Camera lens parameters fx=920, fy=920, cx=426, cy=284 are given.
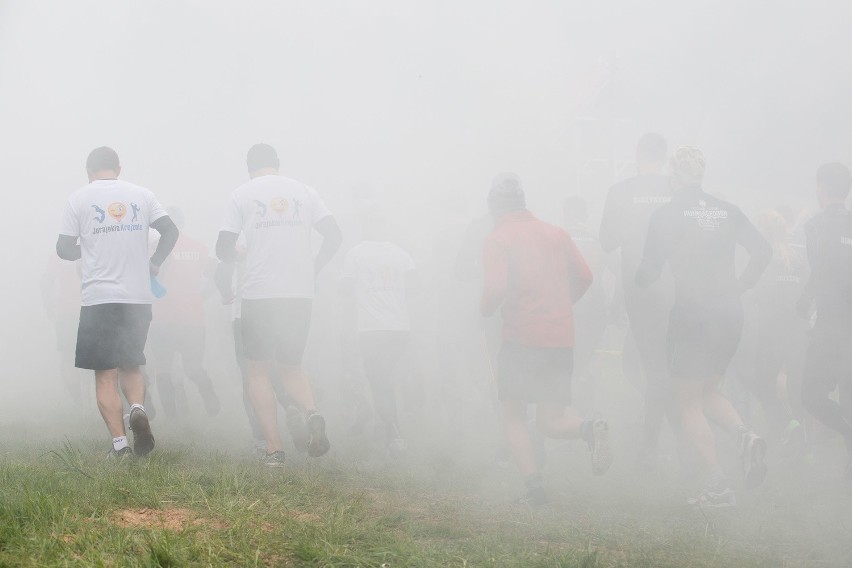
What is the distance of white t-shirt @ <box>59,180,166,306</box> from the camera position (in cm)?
477

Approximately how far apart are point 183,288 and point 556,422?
4016 millimetres

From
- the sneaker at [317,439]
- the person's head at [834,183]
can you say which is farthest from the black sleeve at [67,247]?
the person's head at [834,183]

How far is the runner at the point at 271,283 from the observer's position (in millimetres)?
4867

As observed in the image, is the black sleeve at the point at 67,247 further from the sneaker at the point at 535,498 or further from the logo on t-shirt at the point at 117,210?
the sneaker at the point at 535,498

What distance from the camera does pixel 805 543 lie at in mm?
3451

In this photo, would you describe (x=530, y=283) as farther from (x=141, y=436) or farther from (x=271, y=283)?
(x=141, y=436)

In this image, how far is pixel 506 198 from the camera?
488 cm

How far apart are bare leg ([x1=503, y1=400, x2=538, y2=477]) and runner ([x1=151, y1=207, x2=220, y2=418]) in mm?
3450

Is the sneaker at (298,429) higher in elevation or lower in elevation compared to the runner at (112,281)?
lower

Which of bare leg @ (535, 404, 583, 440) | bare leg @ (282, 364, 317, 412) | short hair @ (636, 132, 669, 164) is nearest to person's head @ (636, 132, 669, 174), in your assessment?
short hair @ (636, 132, 669, 164)

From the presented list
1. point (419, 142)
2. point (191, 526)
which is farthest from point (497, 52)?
point (191, 526)

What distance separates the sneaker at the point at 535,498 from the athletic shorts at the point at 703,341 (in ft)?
3.19

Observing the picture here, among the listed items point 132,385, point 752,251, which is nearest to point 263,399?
point 132,385

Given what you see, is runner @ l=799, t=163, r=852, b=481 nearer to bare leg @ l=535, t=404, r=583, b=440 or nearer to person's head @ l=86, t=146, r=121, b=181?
bare leg @ l=535, t=404, r=583, b=440
